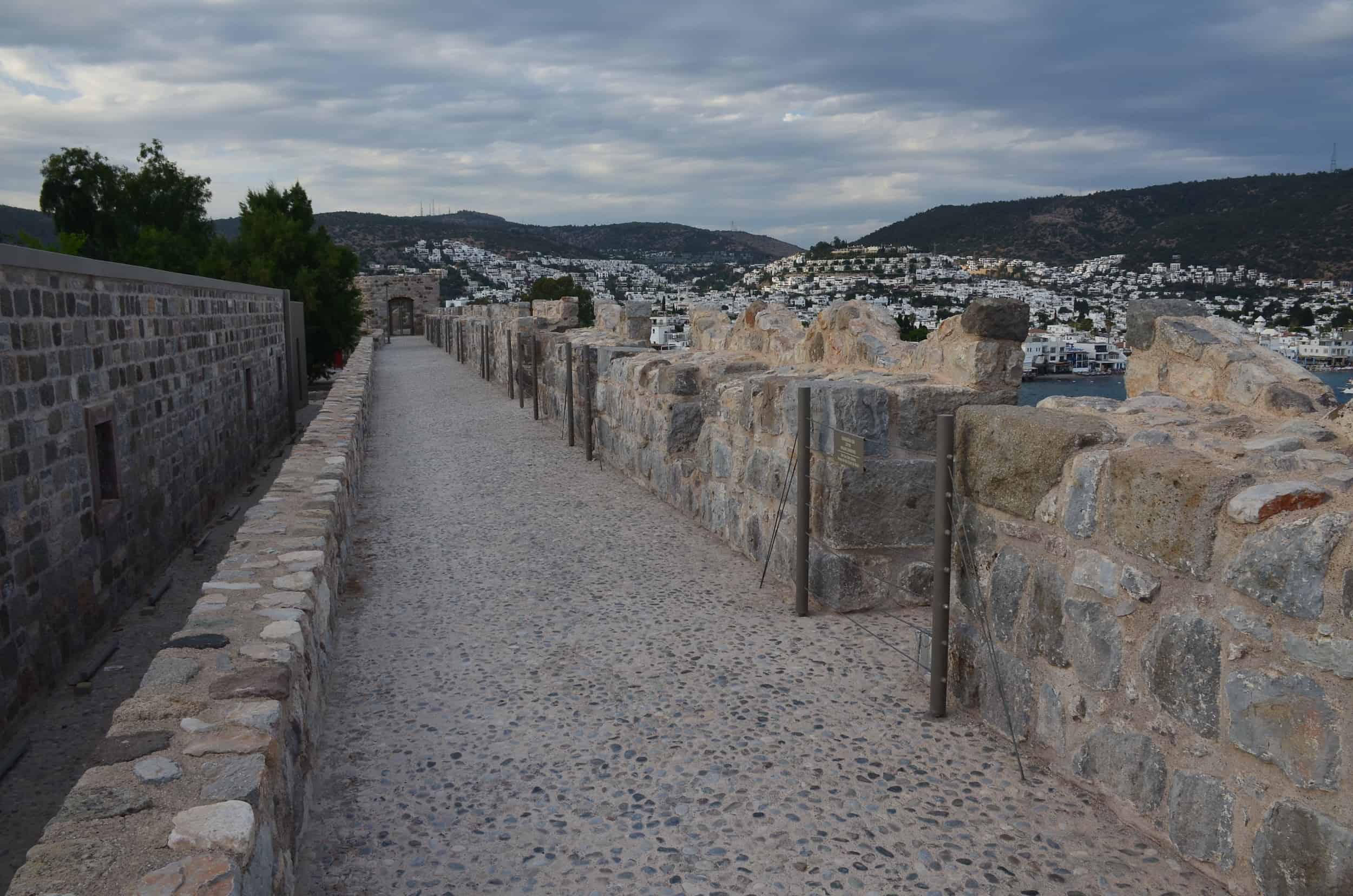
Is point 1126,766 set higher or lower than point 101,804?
lower

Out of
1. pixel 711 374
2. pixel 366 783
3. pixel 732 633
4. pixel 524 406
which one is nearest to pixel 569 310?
pixel 524 406

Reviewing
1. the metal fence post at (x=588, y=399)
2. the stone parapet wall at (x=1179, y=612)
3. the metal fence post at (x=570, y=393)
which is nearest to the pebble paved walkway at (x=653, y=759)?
the stone parapet wall at (x=1179, y=612)

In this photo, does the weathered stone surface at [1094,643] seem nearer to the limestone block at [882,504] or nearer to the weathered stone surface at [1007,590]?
the weathered stone surface at [1007,590]

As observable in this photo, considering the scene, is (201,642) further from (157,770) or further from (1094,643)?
(1094,643)

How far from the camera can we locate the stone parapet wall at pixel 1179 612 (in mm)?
2283

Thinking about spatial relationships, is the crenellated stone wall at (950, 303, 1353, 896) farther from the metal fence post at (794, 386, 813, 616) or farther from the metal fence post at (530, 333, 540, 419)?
the metal fence post at (530, 333, 540, 419)

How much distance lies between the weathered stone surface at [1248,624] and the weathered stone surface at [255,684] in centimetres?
272

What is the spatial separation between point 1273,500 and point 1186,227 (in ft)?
68.0

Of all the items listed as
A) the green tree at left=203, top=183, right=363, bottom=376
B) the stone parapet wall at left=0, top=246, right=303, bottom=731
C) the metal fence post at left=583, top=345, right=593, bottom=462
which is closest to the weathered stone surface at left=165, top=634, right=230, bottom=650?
the stone parapet wall at left=0, top=246, right=303, bottom=731

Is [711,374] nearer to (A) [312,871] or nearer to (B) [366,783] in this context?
(B) [366,783]

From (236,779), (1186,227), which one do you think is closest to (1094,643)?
(236,779)

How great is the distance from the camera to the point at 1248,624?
2.44 meters

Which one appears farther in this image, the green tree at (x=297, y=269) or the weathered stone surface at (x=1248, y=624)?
the green tree at (x=297, y=269)

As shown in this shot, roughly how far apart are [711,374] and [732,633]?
3.13m
